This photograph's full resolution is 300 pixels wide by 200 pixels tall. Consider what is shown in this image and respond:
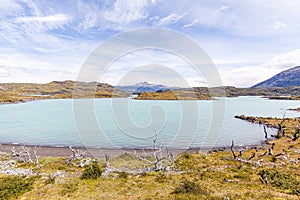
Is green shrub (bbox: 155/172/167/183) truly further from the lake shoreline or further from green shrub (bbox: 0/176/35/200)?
the lake shoreline

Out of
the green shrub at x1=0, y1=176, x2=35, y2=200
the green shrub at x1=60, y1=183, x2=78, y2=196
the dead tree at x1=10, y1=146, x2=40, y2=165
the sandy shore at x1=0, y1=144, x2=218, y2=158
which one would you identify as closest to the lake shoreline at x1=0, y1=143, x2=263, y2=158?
the sandy shore at x1=0, y1=144, x2=218, y2=158

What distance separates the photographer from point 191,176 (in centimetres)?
2059

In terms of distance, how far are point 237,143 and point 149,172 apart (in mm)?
29532

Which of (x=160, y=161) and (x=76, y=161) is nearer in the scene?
(x=160, y=161)

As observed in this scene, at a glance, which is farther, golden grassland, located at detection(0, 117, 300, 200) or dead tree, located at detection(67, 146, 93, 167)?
dead tree, located at detection(67, 146, 93, 167)

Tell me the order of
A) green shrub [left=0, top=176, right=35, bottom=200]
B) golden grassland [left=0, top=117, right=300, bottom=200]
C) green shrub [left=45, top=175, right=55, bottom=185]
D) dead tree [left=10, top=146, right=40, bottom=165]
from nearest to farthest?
green shrub [left=0, top=176, right=35, bottom=200] < golden grassland [left=0, top=117, right=300, bottom=200] < green shrub [left=45, top=175, right=55, bottom=185] < dead tree [left=10, top=146, right=40, bottom=165]

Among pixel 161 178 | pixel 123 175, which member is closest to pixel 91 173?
pixel 123 175

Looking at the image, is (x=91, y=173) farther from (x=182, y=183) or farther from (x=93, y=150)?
(x=93, y=150)

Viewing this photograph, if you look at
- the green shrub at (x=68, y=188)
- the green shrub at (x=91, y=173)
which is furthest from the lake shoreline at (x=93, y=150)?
the green shrub at (x=68, y=188)

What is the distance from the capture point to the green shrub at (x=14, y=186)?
617 inches

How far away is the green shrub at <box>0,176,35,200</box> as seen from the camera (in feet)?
51.5

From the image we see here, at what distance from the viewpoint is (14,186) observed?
678 inches

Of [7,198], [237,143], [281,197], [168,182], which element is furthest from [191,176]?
[237,143]

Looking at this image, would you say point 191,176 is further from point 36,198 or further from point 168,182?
point 36,198
